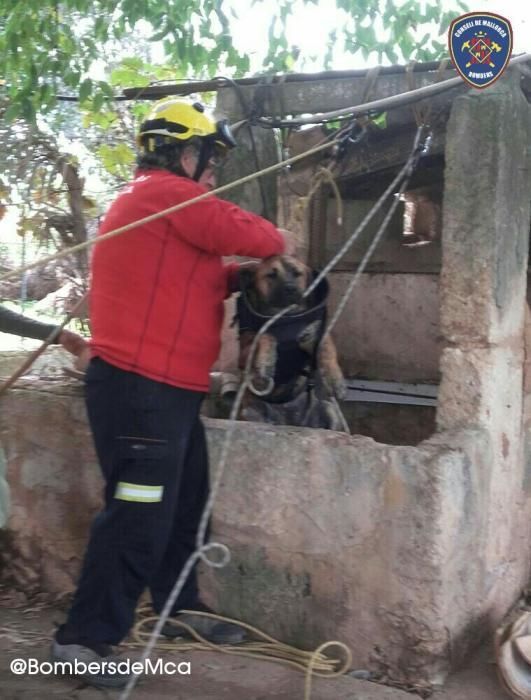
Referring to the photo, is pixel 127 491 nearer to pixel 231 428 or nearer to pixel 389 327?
pixel 231 428

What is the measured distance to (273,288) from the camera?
3213 millimetres

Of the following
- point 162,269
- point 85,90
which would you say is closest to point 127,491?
point 162,269

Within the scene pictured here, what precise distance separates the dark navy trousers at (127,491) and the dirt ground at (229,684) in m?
0.20

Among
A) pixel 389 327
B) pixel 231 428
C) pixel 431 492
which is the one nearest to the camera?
pixel 431 492

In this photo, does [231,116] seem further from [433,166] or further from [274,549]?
[274,549]

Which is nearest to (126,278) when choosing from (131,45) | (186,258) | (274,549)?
(186,258)

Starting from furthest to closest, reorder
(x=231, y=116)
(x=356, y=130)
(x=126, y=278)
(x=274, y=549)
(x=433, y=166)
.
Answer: (x=433, y=166) → (x=231, y=116) → (x=356, y=130) → (x=274, y=549) → (x=126, y=278)

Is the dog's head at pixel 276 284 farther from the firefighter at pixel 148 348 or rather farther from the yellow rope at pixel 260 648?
the yellow rope at pixel 260 648

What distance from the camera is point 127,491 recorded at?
2982 mm

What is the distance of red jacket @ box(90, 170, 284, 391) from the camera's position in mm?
2986

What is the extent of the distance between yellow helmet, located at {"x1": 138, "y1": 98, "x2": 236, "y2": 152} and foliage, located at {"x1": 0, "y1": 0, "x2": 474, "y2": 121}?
153 cm

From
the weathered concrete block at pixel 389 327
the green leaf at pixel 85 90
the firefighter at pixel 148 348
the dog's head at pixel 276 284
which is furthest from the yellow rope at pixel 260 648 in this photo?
the green leaf at pixel 85 90

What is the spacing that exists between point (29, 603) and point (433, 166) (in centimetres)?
301

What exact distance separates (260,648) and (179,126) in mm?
2085
